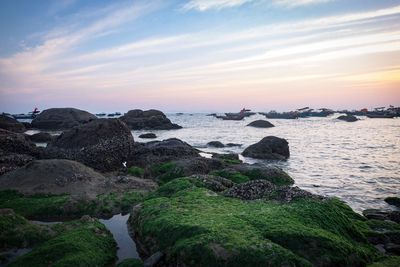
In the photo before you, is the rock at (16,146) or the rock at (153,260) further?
the rock at (16,146)

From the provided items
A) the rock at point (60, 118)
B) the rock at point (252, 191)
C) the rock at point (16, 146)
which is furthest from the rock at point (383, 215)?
the rock at point (60, 118)

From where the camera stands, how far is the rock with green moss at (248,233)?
9.30m

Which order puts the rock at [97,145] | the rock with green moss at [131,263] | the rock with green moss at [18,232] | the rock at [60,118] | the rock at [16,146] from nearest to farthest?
the rock with green moss at [131,263]
the rock with green moss at [18,232]
the rock at [97,145]
the rock at [16,146]
the rock at [60,118]

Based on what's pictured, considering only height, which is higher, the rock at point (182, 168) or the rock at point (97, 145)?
the rock at point (97, 145)

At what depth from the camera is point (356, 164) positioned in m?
32.8

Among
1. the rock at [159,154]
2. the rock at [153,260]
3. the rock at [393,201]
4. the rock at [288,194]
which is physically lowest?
the rock at [393,201]

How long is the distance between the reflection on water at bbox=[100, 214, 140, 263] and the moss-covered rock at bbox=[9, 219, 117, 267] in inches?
11.3

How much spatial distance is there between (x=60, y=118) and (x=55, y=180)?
221 ft

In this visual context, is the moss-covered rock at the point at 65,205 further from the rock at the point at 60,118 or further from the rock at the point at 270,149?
the rock at the point at 60,118

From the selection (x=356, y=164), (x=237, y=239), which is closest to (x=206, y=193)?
(x=237, y=239)

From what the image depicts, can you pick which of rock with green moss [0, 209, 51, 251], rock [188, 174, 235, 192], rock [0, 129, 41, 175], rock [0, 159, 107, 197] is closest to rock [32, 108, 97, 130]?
rock [0, 129, 41, 175]

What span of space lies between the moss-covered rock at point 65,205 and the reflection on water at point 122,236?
0.94m

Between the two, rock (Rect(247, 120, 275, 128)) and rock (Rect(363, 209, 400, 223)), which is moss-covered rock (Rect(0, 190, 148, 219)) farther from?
rock (Rect(247, 120, 275, 128))

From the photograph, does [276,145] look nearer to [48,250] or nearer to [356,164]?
[356,164]
